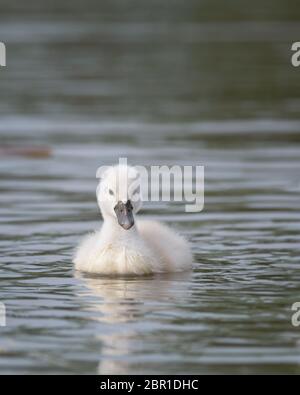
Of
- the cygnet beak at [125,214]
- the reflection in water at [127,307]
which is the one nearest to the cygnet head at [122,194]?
the cygnet beak at [125,214]

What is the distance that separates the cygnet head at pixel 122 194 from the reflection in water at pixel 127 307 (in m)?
0.49

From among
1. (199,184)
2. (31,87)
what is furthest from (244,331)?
(31,87)

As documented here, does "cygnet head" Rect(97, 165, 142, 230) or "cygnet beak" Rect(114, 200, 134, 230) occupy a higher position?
"cygnet head" Rect(97, 165, 142, 230)

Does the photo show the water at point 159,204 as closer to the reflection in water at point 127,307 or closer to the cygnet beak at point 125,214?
the reflection in water at point 127,307

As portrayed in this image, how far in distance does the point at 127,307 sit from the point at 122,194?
140cm

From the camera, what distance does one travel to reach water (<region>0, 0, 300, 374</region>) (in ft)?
29.7

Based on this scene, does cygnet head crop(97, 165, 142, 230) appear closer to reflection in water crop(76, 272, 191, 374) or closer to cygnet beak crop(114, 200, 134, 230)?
cygnet beak crop(114, 200, 134, 230)

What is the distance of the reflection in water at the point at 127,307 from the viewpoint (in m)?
8.79

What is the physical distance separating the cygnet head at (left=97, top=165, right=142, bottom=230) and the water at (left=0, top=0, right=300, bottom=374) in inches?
20.4

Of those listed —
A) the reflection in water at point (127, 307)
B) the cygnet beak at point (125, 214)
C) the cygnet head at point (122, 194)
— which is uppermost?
the cygnet head at point (122, 194)

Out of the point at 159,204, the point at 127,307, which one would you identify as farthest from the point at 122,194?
the point at 159,204

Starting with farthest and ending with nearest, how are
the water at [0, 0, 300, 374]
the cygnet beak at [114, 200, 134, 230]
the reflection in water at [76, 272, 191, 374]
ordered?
the cygnet beak at [114, 200, 134, 230] → the water at [0, 0, 300, 374] → the reflection in water at [76, 272, 191, 374]

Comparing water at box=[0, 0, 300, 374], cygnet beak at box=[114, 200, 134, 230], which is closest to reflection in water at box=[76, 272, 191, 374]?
water at box=[0, 0, 300, 374]

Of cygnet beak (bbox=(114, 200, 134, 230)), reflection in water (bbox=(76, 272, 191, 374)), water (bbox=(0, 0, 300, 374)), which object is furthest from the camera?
cygnet beak (bbox=(114, 200, 134, 230))
